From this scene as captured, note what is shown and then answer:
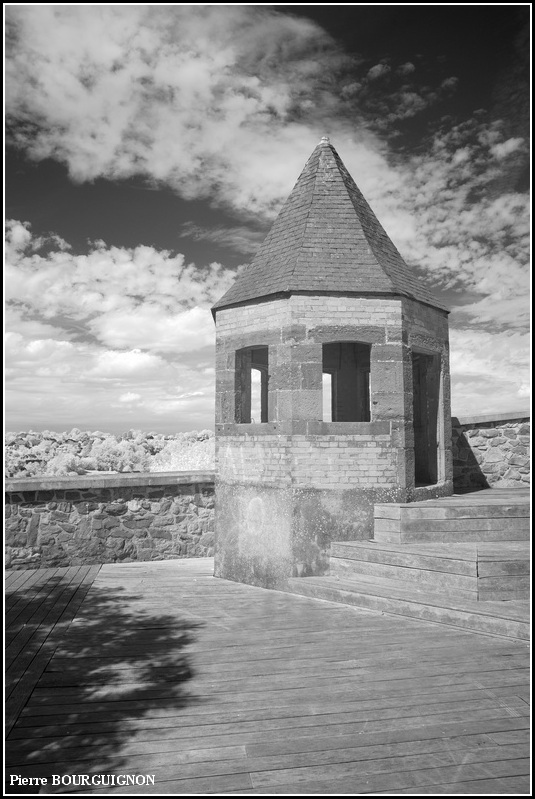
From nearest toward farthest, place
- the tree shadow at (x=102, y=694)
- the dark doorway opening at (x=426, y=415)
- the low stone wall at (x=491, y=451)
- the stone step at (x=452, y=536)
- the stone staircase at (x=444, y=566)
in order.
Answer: the tree shadow at (x=102, y=694) < the stone staircase at (x=444, y=566) < the stone step at (x=452, y=536) < the dark doorway opening at (x=426, y=415) < the low stone wall at (x=491, y=451)

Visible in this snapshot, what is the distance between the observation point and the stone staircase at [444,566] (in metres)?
5.79

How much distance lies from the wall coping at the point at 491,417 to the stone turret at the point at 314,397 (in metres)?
2.03

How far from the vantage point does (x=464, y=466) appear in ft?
35.2

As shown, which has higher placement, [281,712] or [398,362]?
[398,362]

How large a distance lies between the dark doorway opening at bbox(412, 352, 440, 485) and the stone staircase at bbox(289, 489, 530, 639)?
1.09m

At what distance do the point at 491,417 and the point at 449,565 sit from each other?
5267 mm

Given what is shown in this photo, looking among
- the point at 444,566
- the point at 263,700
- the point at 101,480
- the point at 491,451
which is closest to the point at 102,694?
the point at 263,700

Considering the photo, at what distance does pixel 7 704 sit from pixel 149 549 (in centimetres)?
516

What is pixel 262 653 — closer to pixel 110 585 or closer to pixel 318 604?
pixel 318 604

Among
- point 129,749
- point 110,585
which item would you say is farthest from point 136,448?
point 129,749

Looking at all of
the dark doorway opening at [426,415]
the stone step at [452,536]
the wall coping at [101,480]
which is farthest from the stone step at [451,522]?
the wall coping at [101,480]

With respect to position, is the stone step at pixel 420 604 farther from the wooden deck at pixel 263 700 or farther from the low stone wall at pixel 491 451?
the low stone wall at pixel 491 451

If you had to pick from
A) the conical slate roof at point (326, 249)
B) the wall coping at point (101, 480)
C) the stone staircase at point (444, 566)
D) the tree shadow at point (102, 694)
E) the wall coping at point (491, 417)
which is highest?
the conical slate roof at point (326, 249)

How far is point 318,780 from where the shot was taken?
10.8ft
